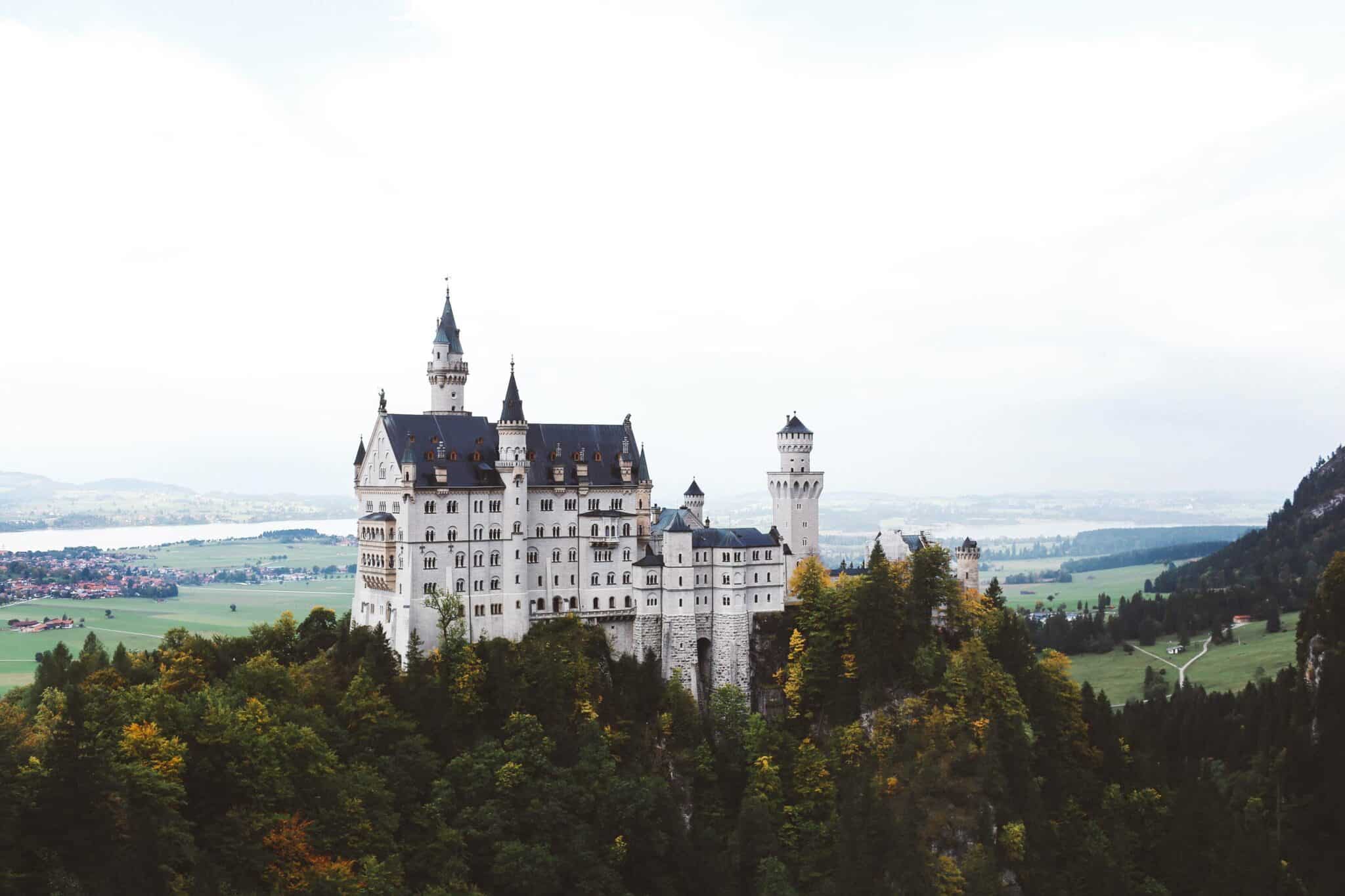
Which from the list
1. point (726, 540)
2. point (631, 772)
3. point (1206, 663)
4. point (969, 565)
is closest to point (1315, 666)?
point (969, 565)

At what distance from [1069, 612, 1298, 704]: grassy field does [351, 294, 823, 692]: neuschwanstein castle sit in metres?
81.2

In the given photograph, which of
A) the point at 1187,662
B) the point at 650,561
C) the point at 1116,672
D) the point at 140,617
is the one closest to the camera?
the point at 650,561

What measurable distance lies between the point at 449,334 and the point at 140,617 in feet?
326

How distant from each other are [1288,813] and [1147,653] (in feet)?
284

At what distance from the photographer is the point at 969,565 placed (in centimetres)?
10156

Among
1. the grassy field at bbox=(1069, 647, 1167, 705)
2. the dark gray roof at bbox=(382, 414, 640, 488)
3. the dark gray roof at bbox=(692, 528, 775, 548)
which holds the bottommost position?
the grassy field at bbox=(1069, 647, 1167, 705)

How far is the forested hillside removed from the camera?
62.3 meters

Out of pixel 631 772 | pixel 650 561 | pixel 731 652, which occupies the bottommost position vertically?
pixel 631 772

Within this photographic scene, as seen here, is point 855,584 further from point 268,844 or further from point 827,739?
point 268,844

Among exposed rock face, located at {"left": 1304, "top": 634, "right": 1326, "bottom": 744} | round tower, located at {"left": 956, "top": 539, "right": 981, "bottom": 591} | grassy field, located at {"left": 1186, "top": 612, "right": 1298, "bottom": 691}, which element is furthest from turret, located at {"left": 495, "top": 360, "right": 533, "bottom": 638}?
grassy field, located at {"left": 1186, "top": 612, "right": 1298, "bottom": 691}

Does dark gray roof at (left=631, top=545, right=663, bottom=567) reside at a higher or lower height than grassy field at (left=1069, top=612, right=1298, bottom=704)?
higher

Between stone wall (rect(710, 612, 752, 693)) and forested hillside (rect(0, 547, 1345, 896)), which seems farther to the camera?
stone wall (rect(710, 612, 752, 693))

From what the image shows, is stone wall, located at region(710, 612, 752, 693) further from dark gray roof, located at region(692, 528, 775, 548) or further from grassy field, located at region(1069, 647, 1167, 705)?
grassy field, located at region(1069, 647, 1167, 705)

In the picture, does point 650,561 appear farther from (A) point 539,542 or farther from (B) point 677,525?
(A) point 539,542
